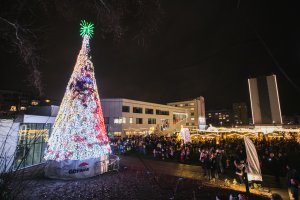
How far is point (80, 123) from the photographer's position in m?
14.0

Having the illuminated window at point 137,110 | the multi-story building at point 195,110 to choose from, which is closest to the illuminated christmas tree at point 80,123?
the illuminated window at point 137,110

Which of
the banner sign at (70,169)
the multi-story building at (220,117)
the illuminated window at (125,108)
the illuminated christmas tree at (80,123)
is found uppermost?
the multi-story building at (220,117)

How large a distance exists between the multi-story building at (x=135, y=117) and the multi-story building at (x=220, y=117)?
10602 cm

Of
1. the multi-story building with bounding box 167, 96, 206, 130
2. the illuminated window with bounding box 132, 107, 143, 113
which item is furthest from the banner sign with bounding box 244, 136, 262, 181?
the multi-story building with bounding box 167, 96, 206, 130

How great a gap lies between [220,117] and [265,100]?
116 metres

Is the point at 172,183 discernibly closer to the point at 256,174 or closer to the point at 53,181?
the point at 256,174

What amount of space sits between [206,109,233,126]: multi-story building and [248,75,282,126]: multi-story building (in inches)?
4280

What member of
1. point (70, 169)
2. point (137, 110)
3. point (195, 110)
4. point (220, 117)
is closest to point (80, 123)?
point (70, 169)

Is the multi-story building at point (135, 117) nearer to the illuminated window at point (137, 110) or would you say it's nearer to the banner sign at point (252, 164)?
the illuminated window at point (137, 110)

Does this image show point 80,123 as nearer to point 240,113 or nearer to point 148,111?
point 148,111

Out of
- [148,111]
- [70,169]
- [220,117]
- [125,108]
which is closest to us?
[70,169]

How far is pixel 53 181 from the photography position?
42.7 ft

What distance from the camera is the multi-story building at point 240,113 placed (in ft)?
500

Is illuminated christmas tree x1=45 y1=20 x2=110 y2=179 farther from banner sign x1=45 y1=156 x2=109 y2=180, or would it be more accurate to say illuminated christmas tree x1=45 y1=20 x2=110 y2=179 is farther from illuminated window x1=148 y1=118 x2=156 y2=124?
illuminated window x1=148 y1=118 x2=156 y2=124
